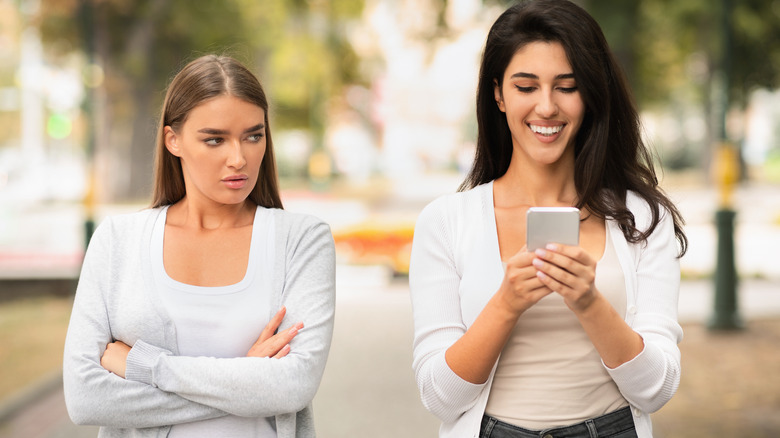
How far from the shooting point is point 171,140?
287 cm

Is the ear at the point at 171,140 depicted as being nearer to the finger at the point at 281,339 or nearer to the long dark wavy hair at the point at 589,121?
the finger at the point at 281,339

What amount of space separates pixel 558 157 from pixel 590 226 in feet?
0.80

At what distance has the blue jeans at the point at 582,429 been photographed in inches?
101

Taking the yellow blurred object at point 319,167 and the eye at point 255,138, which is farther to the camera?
the yellow blurred object at point 319,167

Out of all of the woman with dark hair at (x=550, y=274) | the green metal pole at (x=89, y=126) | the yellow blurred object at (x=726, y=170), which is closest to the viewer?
the woman with dark hair at (x=550, y=274)

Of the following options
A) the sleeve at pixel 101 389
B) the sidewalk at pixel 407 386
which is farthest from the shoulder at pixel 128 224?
the sidewalk at pixel 407 386

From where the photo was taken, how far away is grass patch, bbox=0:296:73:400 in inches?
338

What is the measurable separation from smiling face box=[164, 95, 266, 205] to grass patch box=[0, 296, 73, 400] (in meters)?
5.85

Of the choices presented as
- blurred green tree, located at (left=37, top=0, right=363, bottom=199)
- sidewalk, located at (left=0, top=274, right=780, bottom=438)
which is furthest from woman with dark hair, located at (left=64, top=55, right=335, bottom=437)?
blurred green tree, located at (left=37, top=0, right=363, bottom=199)

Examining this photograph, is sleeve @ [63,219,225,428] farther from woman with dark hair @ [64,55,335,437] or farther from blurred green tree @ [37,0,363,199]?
blurred green tree @ [37,0,363,199]

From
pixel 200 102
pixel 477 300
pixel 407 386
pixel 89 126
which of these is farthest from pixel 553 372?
pixel 89 126

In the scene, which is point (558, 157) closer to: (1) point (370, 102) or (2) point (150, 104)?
(2) point (150, 104)

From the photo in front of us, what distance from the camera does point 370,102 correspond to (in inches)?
2339

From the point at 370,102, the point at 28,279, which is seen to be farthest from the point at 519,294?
the point at 370,102
